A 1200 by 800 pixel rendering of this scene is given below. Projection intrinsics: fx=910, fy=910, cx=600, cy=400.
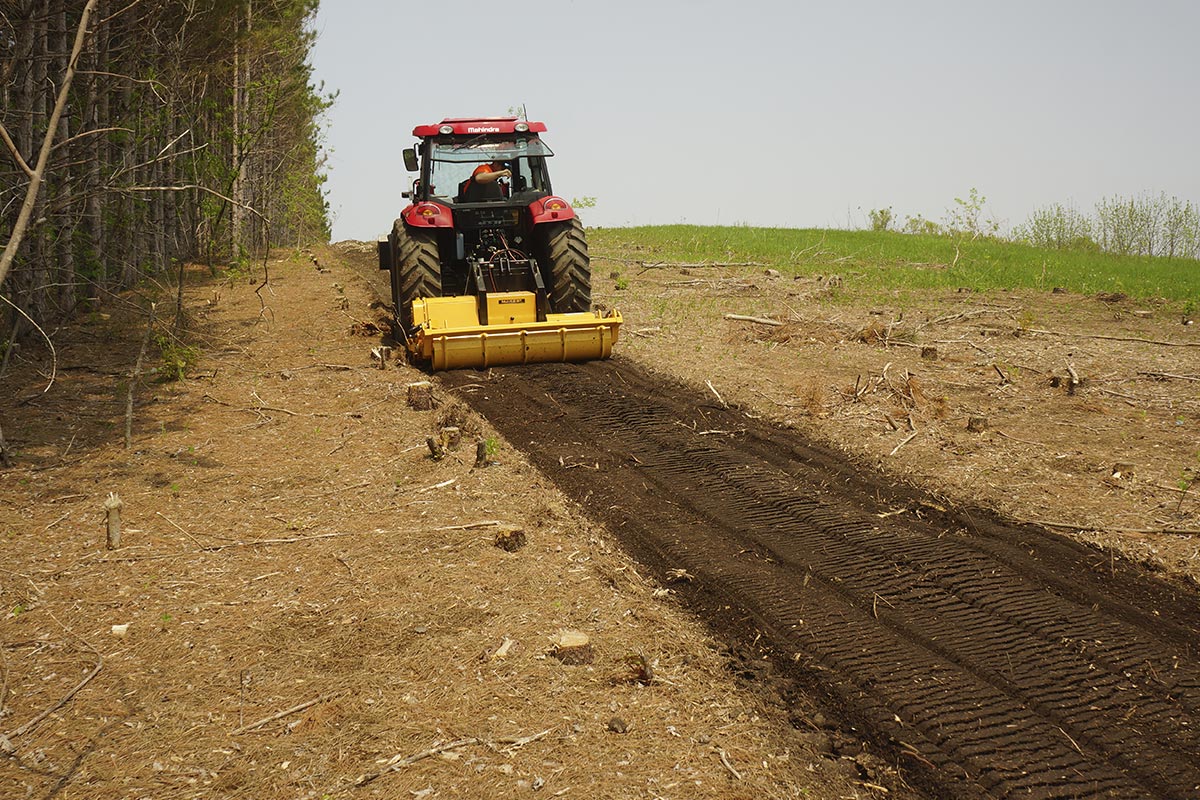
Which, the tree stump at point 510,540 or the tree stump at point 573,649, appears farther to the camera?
the tree stump at point 510,540

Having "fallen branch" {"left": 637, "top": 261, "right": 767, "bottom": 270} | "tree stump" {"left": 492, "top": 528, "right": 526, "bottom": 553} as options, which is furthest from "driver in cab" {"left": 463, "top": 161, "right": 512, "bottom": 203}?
"fallen branch" {"left": 637, "top": 261, "right": 767, "bottom": 270}

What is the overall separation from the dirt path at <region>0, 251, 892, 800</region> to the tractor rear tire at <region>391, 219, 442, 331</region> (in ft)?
8.99

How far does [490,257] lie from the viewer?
1057cm

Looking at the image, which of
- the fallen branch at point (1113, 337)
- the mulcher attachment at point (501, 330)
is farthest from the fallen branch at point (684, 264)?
the mulcher attachment at point (501, 330)

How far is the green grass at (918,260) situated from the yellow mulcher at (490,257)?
8405 millimetres

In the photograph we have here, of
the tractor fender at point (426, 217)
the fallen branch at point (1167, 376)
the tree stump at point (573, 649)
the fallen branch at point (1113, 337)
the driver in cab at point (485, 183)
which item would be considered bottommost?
the tree stump at point (573, 649)

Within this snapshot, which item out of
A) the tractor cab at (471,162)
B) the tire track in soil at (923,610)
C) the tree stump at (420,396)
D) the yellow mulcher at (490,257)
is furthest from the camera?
the tractor cab at (471,162)

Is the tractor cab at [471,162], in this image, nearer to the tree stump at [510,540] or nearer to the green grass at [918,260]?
the tree stump at [510,540]

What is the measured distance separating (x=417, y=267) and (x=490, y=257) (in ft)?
3.12

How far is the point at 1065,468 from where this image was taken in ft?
21.8

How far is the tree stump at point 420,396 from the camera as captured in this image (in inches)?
329

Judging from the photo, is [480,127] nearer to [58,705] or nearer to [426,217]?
[426,217]

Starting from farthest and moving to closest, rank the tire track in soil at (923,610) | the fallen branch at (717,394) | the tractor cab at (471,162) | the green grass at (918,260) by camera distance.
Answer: the green grass at (918,260) < the tractor cab at (471,162) < the fallen branch at (717,394) < the tire track in soil at (923,610)

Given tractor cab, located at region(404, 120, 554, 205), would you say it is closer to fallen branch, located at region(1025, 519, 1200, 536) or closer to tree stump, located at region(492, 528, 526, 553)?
tree stump, located at region(492, 528, 526, 553)
